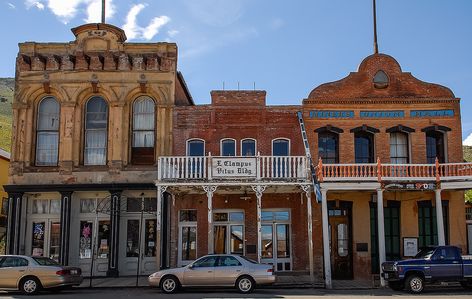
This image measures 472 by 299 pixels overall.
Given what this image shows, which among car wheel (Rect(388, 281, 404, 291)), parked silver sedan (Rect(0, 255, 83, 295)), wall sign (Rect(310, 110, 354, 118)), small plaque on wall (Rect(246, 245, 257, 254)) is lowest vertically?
car wheel (Rect(388, 281, 404, 291))

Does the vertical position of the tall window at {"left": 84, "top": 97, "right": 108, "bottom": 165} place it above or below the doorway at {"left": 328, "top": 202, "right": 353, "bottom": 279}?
above

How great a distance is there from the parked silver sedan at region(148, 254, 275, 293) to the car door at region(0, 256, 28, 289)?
13.9ft

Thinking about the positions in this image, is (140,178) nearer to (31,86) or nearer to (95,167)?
(95,167)

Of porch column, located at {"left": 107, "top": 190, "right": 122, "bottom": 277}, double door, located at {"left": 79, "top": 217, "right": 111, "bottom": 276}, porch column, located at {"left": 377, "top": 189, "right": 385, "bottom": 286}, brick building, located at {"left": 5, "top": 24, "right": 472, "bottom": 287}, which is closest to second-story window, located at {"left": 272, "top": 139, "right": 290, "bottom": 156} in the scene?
brick building, located at {"left": 5, "top": 24, "right": 472, "bottom": 287}

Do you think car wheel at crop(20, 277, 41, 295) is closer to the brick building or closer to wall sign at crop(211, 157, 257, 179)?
the brick building

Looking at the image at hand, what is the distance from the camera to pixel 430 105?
78.6 feet

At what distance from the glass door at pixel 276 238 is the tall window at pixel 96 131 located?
7742mm

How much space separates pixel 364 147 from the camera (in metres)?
24.4

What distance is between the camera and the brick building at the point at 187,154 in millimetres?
23297

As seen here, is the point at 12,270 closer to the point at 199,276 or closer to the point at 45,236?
→ the point at 199,276

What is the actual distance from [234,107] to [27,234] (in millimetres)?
10614

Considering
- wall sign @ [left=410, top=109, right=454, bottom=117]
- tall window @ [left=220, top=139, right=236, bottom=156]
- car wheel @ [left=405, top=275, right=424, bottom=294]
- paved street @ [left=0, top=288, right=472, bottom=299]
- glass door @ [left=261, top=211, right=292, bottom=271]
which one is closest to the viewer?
paved street @ [left=0, top=288, right=472, bottom=299]

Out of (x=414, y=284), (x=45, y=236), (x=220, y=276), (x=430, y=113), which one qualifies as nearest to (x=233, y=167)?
(x=220, y=276)

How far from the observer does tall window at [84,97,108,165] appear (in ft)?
79.8
